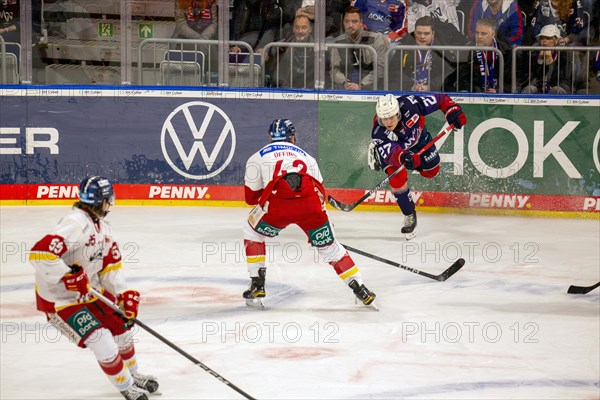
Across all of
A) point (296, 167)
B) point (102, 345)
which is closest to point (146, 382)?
point (102, 345)

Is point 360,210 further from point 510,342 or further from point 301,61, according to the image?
point 510,342

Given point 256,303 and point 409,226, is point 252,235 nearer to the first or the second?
point 256,303

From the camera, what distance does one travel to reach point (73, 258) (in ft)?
16.9

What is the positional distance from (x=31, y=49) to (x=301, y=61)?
2940 mm

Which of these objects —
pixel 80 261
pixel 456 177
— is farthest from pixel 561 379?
pixel 456 177

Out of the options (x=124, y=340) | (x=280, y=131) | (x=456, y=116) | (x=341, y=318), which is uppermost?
(x=280, y=131)

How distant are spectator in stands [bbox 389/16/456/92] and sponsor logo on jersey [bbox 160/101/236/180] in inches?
77.0

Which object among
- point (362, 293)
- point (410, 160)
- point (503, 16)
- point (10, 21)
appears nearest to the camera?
point (362, 293)

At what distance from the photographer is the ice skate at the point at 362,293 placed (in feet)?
24.3

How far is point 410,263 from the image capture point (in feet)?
30.4

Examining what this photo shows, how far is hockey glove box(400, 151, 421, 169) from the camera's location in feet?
34.0

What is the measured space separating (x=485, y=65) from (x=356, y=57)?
141 centimetres

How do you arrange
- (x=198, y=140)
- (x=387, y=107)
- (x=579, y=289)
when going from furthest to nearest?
(x=198, y=140) < (x=387, y=107) < (x=579, y=289)

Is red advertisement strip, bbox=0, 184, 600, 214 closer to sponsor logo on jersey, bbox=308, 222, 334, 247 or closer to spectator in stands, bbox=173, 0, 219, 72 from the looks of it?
spectator in stands, bbox=173, 0, 219, 72
